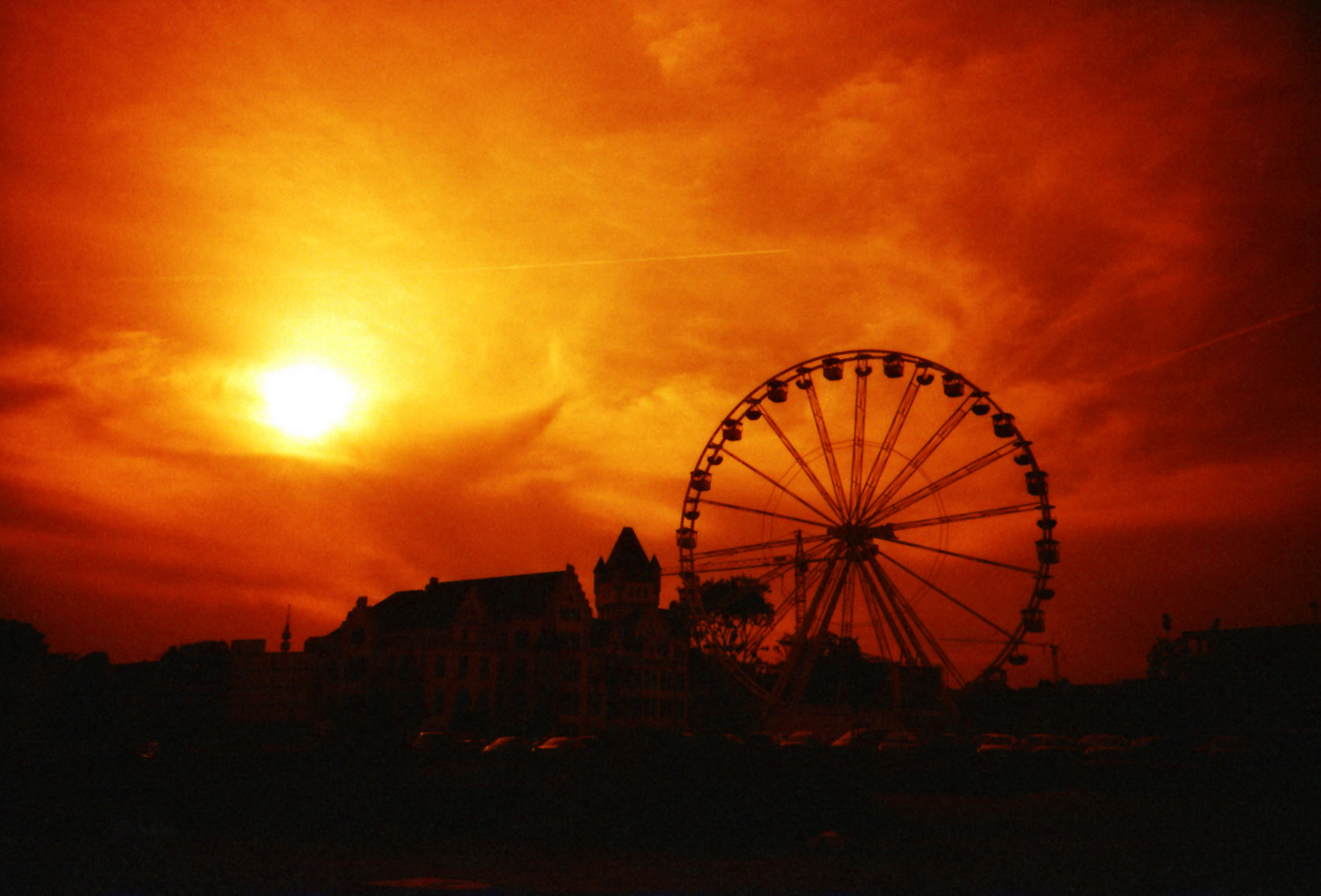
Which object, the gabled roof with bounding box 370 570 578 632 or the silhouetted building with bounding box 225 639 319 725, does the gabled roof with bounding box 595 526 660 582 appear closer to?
the gabled roof with bounding box 370 570 578 632

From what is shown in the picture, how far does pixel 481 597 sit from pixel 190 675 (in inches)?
760

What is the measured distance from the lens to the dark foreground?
601 inches

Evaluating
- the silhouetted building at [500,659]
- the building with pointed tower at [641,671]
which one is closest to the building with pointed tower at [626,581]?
the building with pointed tower at [641,671]

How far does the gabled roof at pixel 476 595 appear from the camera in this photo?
220 feet

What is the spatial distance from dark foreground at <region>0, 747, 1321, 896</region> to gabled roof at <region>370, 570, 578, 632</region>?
40336mm

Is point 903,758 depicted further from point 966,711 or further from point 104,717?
point 966,711

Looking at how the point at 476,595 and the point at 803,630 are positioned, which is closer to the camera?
the point at 803,630

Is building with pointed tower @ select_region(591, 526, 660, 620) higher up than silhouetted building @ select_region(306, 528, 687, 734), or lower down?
higher up

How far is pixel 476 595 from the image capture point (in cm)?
6525

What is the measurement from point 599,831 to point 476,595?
47.2 m

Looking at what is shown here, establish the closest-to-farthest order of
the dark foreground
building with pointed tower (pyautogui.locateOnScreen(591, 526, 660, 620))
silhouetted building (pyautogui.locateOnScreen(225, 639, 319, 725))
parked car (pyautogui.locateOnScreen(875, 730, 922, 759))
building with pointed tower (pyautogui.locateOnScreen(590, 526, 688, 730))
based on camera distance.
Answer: the dark foreground
silhouetted building (pyautogui.locateOnScreen(225, 639, 319, 725))
parked car (pyautogui.locateOnScreen(875, 730, 922, 759))
building with pointed tower (pyautogui.locateOnScreen(590, 526, 688, 730))
building with pointed tower (pyautogui.locateOnScreen(591, 526, 660, 620))

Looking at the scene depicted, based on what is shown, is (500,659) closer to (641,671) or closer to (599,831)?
(641,671)

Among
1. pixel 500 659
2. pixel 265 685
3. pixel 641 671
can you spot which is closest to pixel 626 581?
pixel 641 671

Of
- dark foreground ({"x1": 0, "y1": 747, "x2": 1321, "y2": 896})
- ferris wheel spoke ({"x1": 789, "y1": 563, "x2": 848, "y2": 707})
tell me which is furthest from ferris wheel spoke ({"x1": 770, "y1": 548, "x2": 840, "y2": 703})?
dark foreground ({"x1": 0, "y1": 747, "x2": 1321, "y2": 896})
